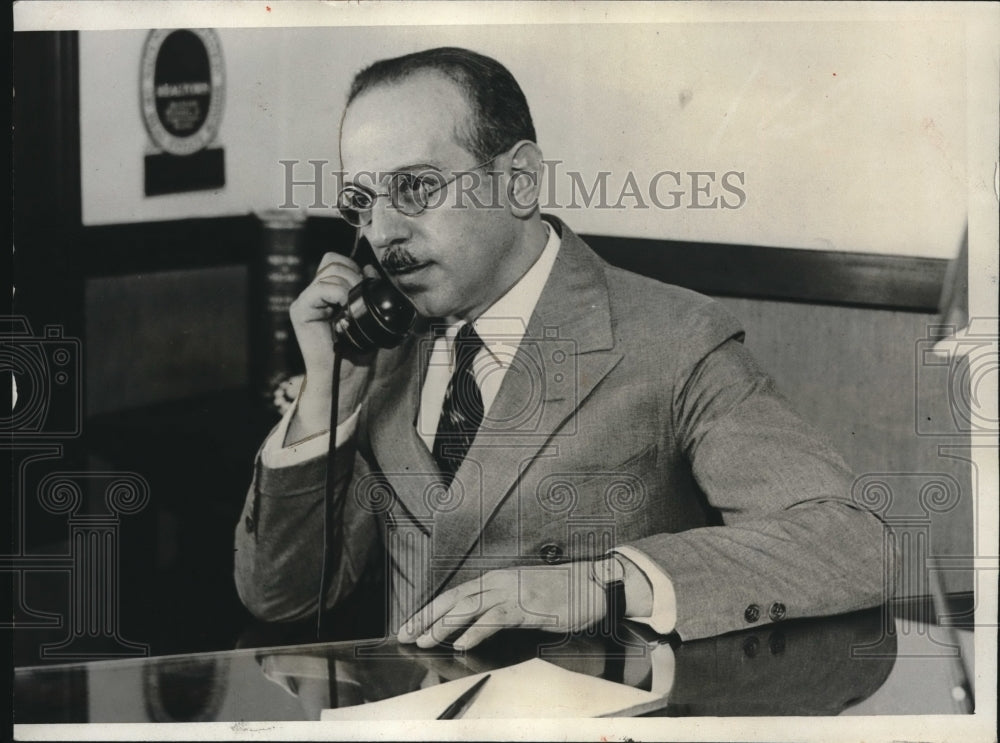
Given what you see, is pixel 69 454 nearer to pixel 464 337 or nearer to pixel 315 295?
pixel 315 295

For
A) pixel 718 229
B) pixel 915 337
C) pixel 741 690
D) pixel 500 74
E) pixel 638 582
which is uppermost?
pixel 500 74

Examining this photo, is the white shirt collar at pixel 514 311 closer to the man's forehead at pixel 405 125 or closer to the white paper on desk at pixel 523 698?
the man's forehead at pixel 405 125

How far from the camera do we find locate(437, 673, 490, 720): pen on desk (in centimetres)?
231

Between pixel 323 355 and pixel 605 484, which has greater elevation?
pixel 323 355

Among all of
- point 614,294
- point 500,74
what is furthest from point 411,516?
point 500,74

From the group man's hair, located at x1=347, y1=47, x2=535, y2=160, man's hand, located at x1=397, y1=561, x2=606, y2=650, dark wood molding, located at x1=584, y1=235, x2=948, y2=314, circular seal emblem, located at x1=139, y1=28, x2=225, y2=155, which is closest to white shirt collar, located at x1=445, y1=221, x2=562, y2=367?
dark wood molding, located at x1=584, y1=235, x2=948, y2=314

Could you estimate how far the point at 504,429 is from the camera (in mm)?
2342

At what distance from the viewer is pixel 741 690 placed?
2270mm

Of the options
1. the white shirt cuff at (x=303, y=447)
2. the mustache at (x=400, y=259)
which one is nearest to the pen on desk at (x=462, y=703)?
the white shirt cuff at (x=303, y=447)

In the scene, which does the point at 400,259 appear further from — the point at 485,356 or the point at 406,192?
the point at 485,356

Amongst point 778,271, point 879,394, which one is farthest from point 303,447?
point 879,394

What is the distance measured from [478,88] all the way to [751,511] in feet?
3.43

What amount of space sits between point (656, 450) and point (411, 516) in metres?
0.54

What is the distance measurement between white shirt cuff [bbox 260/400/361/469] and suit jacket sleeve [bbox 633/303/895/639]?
66 centimetres
